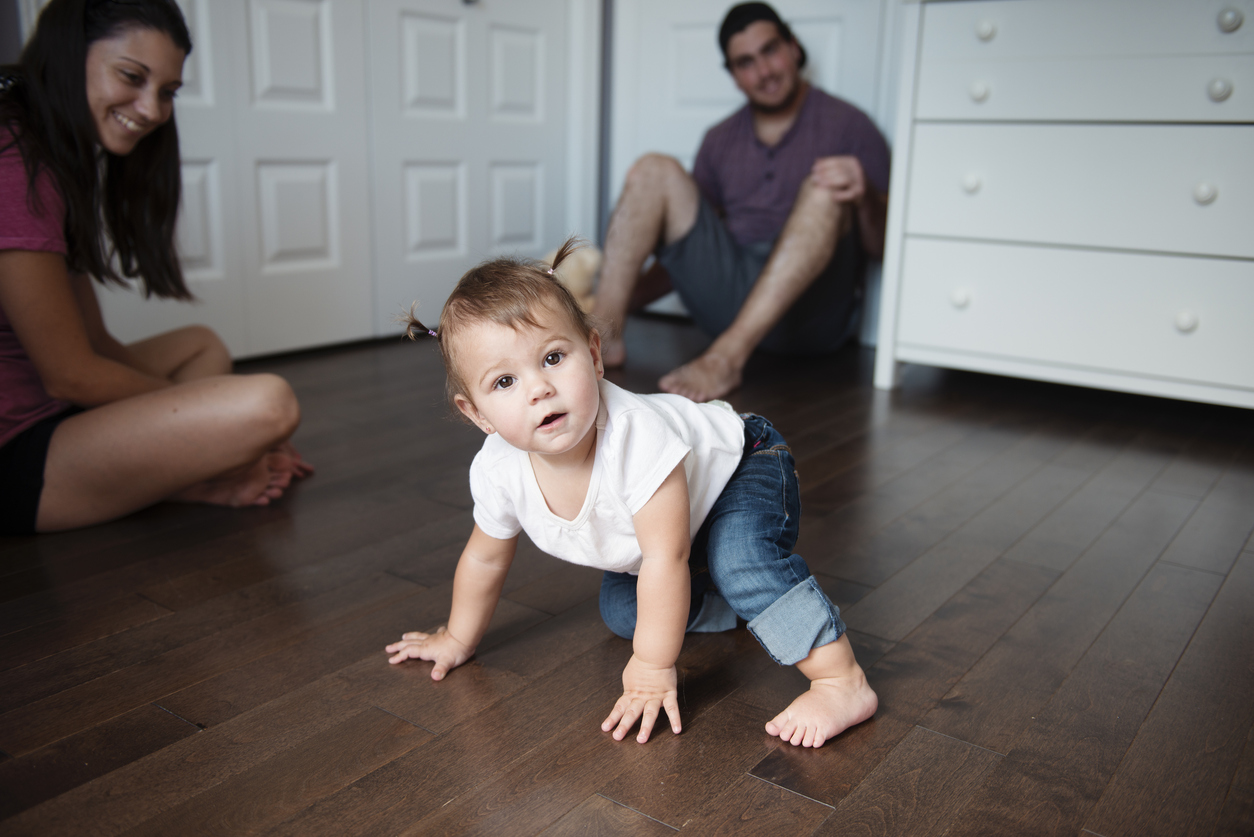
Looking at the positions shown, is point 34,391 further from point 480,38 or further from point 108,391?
point 480,38

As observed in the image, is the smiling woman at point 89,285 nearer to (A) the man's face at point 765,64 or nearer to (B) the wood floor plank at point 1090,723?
(B) the wood floor plank at point 1090,723

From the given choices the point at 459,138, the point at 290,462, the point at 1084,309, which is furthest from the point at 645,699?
the point at 459,138

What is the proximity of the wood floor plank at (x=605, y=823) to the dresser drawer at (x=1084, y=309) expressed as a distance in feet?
5.44

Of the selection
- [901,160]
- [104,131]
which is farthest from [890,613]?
[901,160]

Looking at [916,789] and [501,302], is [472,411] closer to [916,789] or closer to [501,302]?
[501,302]

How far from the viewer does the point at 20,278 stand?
121cm

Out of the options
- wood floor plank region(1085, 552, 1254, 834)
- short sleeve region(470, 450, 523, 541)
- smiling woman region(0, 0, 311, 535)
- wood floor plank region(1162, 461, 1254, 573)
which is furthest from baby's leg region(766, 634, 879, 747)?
smiling woman region(0, 0, 311, 535)

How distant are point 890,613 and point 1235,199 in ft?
4.19

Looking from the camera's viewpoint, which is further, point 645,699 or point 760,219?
point 760,219

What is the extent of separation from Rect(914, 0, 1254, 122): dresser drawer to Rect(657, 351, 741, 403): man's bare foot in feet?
2.33

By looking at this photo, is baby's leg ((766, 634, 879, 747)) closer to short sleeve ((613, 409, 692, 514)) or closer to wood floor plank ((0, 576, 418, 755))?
short sleeve ((613, 409, 692, 514))

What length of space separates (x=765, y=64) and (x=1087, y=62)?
2.53 feet

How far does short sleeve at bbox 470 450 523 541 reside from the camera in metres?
0.95

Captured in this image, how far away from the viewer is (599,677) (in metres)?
1.01
